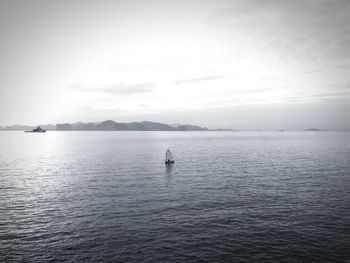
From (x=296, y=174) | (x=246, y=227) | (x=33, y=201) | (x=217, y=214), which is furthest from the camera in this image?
(x=296, y=174)

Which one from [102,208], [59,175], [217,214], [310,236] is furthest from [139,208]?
[59,175]

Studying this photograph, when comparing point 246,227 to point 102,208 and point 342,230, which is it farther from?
point 102,208

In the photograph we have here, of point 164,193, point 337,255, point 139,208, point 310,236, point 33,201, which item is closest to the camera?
point 337,255

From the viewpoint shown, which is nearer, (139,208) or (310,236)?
(310,236)

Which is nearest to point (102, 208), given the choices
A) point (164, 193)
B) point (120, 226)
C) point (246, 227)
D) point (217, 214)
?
point (120, 226)

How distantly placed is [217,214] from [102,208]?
19.7 meters

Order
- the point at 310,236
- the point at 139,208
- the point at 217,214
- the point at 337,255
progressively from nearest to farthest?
1. the point at 337,255
2. the point at 310,236
3. the point at 217,214
4. the point at 139,208

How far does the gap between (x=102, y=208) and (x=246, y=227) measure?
24.0 meters

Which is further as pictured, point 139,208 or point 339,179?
point 339,179

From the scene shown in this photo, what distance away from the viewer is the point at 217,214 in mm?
37781

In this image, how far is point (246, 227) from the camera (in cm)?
3284

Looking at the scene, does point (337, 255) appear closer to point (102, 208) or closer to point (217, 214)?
point (217, 214)

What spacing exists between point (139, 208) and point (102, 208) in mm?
6453

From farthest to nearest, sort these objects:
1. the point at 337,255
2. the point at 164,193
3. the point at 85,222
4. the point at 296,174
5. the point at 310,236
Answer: the point at 296,174 → the point at 164,193 → the point at 85,222 → the point at 310,236 → the point at 337,255
